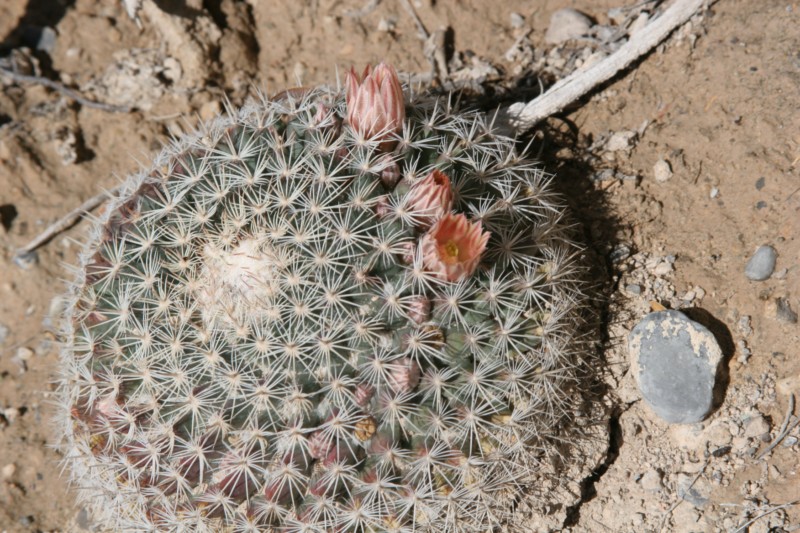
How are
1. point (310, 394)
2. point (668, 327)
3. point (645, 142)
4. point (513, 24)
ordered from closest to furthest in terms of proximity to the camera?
point (310, 394) < point (668, 327) < point (645, 142) < point (513, 24)

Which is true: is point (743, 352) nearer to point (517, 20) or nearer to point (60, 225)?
point (517, 20)

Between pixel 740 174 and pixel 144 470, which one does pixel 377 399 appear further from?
pixel 740 174

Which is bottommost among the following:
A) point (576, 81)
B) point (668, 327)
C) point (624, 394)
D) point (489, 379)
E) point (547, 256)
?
point (624, 394)

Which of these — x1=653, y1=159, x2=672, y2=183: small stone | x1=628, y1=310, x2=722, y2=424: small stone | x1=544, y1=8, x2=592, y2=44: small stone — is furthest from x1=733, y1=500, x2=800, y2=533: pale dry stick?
x1=544, y1=8, x2=592, y2=44: small stone

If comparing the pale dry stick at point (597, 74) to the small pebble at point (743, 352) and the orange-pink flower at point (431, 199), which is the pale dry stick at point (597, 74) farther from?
the small pebble at point (743, 352)

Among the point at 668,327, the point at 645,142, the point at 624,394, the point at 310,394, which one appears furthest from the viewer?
the point at 645,142

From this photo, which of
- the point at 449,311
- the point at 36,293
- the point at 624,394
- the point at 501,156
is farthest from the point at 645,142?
the point at 36,293

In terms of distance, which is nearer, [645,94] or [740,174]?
[740,174]
